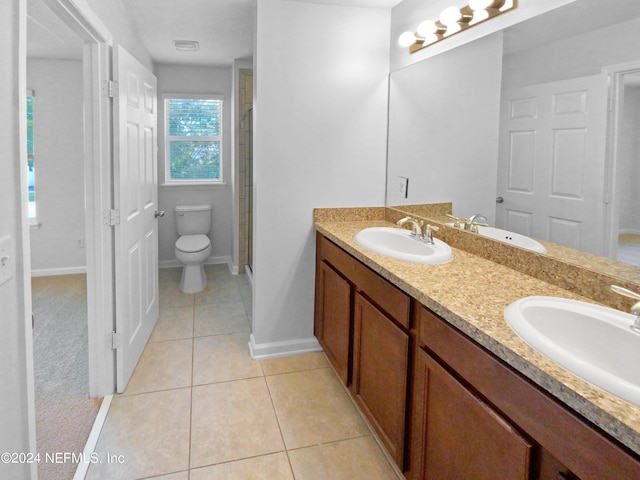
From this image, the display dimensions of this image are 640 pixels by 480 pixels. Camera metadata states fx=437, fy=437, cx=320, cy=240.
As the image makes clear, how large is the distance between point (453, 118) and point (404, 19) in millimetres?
824

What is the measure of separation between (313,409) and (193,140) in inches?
142

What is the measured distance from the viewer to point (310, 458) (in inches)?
75.9

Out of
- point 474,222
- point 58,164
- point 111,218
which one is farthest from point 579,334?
point 58,164

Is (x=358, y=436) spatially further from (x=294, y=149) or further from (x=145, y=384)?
(x=294, y=149)

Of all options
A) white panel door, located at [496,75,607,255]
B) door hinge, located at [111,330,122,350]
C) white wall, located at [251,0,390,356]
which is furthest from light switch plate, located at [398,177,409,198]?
door hinge, located at [111,330,122,350]

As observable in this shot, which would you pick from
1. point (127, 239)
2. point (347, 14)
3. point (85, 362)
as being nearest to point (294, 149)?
point (347, 14)

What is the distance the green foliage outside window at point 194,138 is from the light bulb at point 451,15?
3.29m

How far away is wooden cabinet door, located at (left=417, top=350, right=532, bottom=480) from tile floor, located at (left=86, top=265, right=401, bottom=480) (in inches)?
22.7

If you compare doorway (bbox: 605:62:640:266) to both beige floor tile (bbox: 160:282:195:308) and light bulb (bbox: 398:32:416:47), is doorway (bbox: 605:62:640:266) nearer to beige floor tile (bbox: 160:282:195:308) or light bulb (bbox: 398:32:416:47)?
light bulb (bbox: 398:32:416:47)

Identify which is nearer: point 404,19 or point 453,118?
point 453,118

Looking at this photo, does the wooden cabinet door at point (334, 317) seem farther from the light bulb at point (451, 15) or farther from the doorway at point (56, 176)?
the doorway at point (56, 176)

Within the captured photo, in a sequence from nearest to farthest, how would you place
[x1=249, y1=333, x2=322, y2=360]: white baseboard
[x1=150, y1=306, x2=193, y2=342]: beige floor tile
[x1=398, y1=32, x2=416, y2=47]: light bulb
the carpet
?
the carpet, [x1=398, y1=32, x2=416, y2=47]: light bulb, [x1=249, y1=333, x2=322, y2=360]: white baseboard, [x1=150, y1=306, x2=193, y2=342]: beige floor tile

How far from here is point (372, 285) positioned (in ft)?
6.20

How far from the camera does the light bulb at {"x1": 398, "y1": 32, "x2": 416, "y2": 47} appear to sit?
2481 millimetres
